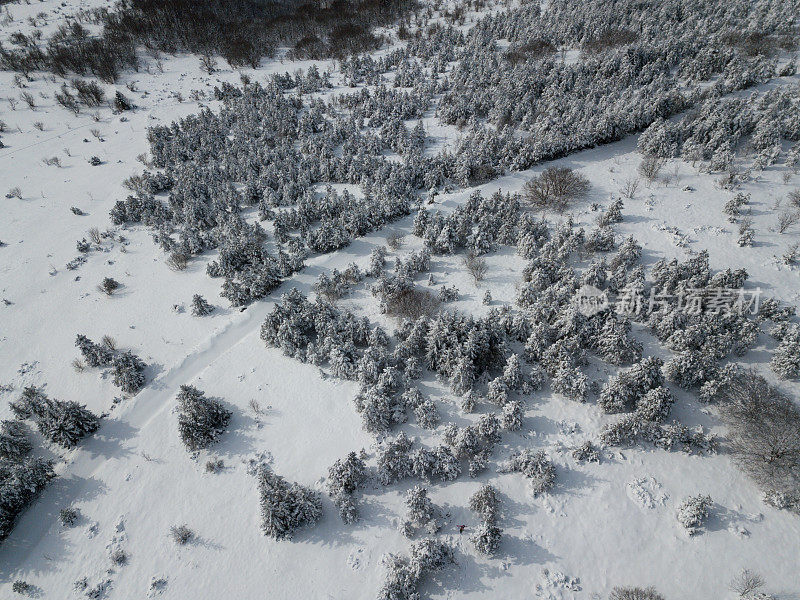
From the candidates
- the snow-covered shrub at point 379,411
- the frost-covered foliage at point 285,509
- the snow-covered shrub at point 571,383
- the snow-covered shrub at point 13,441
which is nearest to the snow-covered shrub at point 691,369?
the snow-covered shrub at point 571,383

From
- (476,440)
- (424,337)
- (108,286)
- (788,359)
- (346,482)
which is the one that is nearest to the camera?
(346,482)

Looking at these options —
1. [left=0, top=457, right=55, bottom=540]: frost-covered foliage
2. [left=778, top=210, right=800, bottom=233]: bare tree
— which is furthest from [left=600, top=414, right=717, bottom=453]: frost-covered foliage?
[left=0, top=457, right=55, bottom=540]: frost-covered foliage

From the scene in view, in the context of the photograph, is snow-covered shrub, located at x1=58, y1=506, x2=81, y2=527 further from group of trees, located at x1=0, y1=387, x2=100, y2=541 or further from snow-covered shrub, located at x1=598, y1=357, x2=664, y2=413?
snow-covered shrub, located at x1=598, y1=357, x2=664, y2=413

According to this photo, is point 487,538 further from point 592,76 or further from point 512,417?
point 592,76

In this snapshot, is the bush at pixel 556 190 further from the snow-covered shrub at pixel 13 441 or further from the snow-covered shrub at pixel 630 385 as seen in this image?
the snow-covered shrub at pixel 13 441

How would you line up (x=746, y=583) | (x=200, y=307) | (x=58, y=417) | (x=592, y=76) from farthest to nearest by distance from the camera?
(x=592, y=76) < (x=200, y=307) < (x=58, y=417) < (x=746, y=583)

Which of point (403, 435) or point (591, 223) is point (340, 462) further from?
point (591, 223)

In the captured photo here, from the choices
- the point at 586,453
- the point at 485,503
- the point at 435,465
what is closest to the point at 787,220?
the point at 586,453

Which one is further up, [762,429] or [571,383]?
[571,383]
